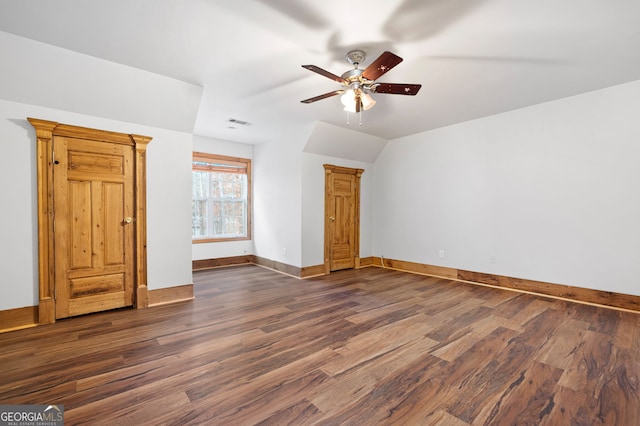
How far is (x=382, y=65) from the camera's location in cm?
229

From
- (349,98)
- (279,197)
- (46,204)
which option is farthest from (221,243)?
(349,98)

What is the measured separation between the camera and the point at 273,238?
575cm

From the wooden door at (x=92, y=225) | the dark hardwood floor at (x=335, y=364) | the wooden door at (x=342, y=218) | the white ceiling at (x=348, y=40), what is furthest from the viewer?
the wooden door at (x=342, y=218)

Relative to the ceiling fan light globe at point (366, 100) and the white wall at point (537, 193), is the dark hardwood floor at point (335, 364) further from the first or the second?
the ceiling fan light globe at point (366, 100)

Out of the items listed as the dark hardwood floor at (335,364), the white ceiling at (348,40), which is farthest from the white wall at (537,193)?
the dark hardwood floor at (335,364)

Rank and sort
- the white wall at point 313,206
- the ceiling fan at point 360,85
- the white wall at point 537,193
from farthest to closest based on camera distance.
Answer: the white wall at point 313,206 < the white wall at point 537,193 < the ceiling fan at point 360,85

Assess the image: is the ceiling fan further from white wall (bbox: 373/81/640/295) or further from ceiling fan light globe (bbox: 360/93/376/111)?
white wall (bbox: 373/81/640/295)

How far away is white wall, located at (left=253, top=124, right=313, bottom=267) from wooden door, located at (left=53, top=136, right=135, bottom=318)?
2.55 metres

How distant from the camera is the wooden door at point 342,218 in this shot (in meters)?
5.48

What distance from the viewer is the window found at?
227 inches

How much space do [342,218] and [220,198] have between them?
270cm

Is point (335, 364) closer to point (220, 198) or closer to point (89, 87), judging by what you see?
→ point (89, 87)

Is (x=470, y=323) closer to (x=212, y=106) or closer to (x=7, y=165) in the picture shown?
(x=212, y=106)

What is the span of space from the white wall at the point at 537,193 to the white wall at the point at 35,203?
4127 millimetres
